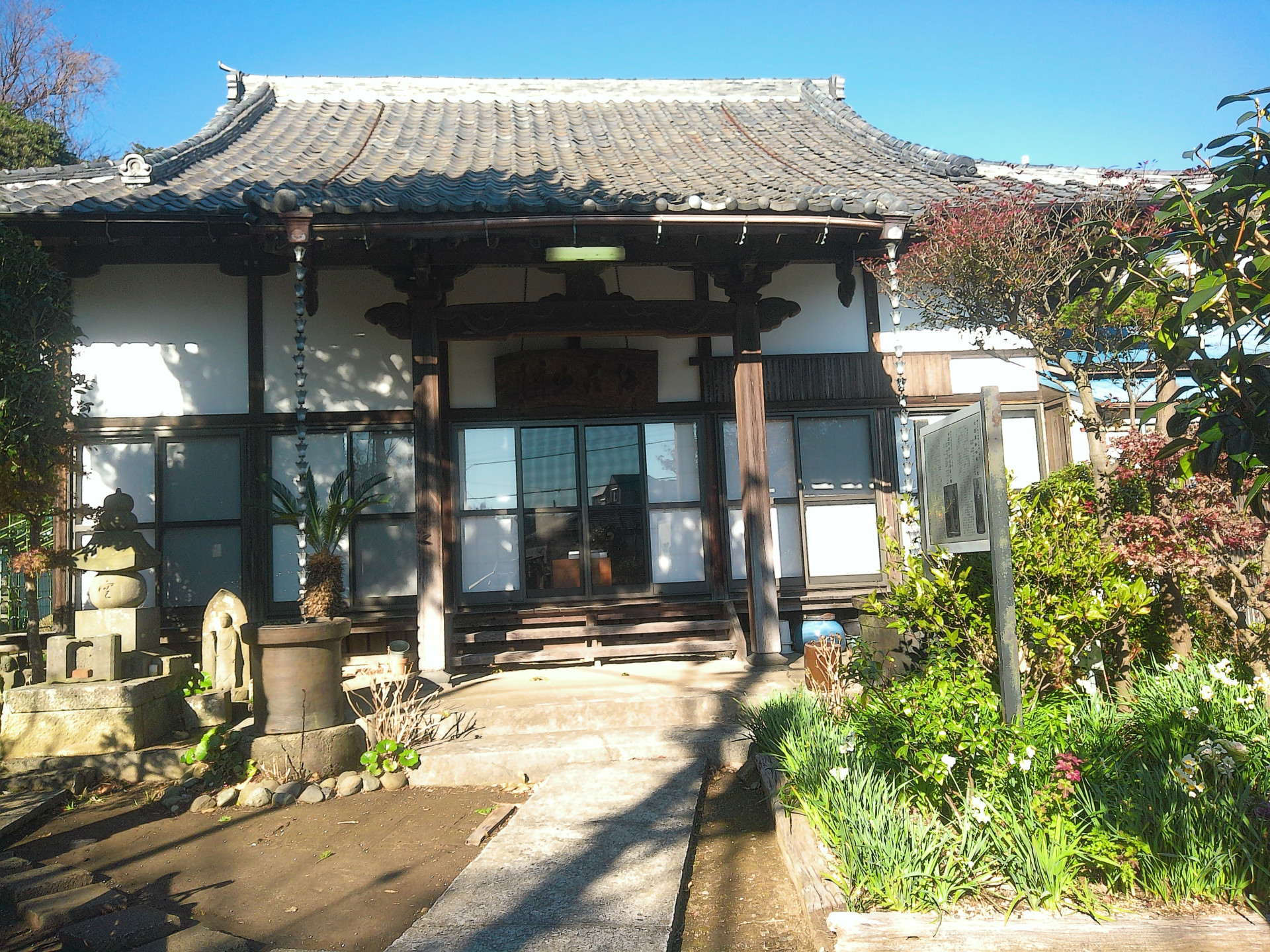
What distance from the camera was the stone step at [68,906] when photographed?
154 inches

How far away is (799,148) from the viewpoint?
10.3m

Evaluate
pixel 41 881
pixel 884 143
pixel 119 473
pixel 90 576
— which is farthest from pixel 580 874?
pixel 884 143

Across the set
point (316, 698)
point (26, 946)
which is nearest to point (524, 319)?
point (316, 698)

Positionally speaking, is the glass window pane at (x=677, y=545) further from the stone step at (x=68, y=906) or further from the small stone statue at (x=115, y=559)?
the stone step at (x=68, y=906)

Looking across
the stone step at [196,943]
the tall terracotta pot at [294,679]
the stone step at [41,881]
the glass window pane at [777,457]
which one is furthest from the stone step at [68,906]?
the glass window pane at [777,457]

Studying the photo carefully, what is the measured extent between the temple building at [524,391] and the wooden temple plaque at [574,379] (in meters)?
0.02

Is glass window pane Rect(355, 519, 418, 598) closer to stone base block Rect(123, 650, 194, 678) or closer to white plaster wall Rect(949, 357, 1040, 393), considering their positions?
stone base block Rect(123, 650, 194, 678)

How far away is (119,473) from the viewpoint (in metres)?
8.79

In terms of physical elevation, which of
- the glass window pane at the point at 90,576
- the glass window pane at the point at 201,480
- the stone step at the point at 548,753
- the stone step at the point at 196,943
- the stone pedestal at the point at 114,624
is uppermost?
the glass window pane at the point at 201,480

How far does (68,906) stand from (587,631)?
520cm

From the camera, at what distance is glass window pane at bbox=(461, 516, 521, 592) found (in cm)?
922

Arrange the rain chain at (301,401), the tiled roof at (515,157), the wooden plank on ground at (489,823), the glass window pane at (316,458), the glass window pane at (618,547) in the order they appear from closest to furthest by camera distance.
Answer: the wooden plank on ground at (489,823), the rain chain at (301,401), the tiled roof at (515,157), the glass window pane at (316,458), the glass window pane at (618,547)

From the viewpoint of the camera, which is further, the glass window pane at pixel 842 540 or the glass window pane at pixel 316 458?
the glass window pane at pixel 842 540

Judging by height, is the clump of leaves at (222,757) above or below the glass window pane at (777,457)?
below
